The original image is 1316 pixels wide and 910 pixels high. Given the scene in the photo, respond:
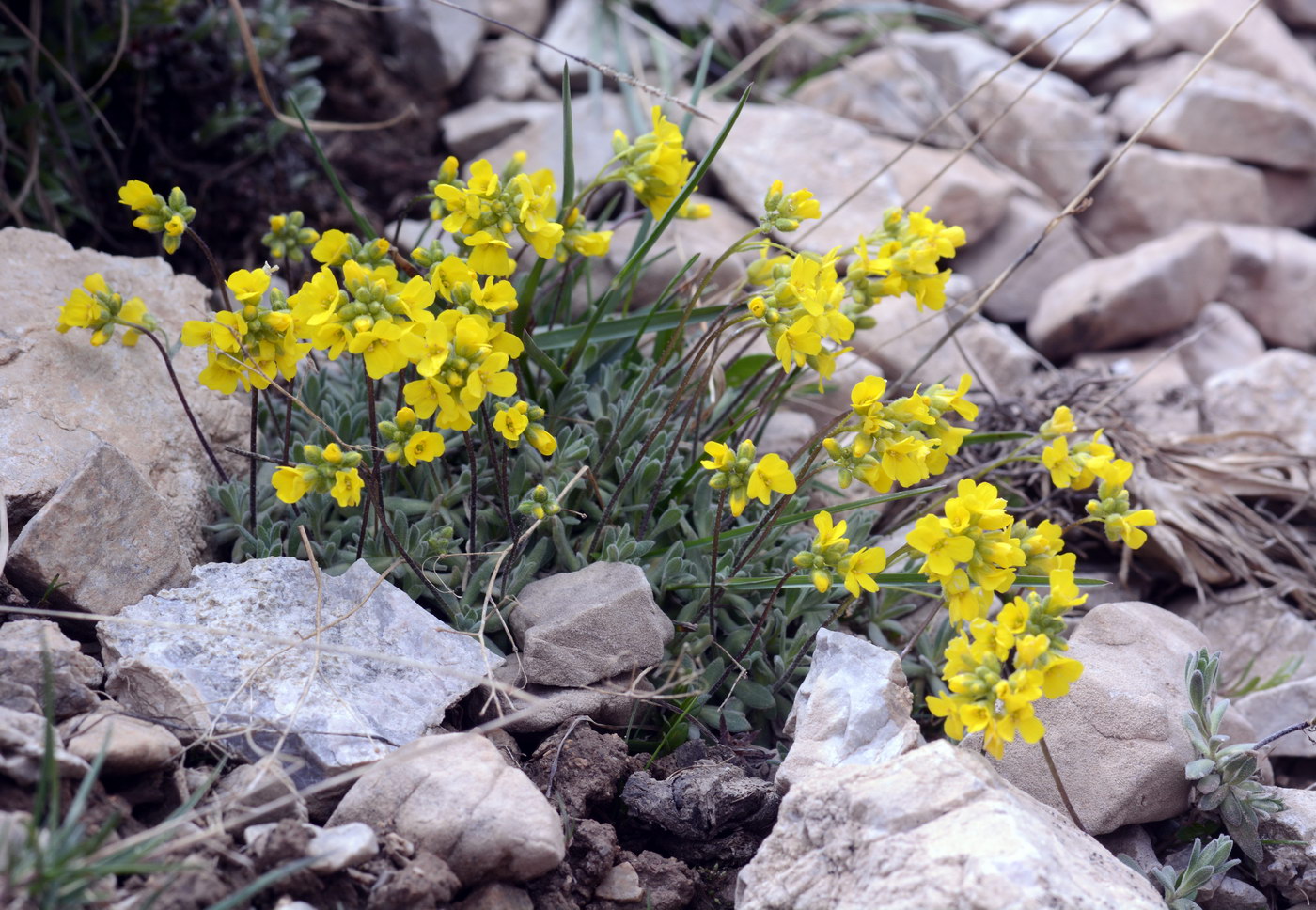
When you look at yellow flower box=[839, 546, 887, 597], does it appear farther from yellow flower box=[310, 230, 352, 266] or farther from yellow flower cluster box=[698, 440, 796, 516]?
yellow flower box=[310, 230, 352, 266]

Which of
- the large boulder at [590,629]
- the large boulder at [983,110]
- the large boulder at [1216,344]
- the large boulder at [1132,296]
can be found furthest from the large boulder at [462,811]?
the large boulder at [983,110]

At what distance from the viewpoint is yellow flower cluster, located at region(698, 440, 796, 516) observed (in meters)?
2.64

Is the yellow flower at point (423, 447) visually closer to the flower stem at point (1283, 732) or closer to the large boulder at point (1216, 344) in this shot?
the flower stem at point (1283, 732)

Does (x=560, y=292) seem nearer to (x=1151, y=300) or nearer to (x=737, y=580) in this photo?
(x=737, y=580)

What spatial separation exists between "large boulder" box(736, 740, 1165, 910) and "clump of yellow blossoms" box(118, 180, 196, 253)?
2134 mm

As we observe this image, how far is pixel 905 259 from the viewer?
3.05 metres

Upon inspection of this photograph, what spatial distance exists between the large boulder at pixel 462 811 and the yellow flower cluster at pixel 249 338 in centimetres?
102

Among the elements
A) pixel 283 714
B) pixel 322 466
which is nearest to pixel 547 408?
A: pixel 322 466

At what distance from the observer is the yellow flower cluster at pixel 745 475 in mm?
2645

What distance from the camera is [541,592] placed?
10.0ft

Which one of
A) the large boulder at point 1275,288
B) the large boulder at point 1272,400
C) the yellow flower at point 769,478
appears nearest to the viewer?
the yellow flower at point 769,478

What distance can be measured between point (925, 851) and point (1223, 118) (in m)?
5.82

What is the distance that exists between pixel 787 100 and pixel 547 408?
11.1 ft

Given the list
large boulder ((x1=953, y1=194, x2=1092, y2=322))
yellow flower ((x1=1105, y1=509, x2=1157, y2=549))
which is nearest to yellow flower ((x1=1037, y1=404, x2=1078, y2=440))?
yellow flower ((x1=1105, y1=509, x2=1157, y2=549))
